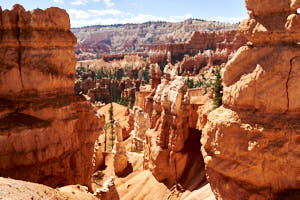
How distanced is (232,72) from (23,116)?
31.6ft

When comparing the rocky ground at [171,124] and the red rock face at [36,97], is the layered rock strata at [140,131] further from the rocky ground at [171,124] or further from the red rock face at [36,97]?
the red rock face at [36,97]

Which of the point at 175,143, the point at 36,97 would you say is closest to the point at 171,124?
the point at 175,143

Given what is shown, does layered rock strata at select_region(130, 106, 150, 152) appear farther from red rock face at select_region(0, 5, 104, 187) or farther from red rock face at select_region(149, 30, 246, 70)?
red rock face at select_region(149, 30, 246, 70)

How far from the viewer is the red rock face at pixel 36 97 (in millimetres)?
11445

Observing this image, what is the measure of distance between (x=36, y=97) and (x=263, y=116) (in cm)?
1032

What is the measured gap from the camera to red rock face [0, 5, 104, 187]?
11.4 meters

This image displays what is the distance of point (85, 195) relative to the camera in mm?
10477

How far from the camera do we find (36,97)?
12477 mm

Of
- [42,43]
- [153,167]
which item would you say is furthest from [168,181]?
[42,43]

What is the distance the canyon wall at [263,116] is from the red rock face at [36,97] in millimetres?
7694

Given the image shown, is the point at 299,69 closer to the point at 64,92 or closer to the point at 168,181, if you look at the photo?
the point at 64,92

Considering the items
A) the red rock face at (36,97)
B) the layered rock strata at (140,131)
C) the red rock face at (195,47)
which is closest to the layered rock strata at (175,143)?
the red rock face at (36,97)

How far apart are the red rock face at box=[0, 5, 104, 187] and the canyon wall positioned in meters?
7.69

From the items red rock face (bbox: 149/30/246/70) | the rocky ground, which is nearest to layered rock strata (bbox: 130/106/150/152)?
the rocky ground
